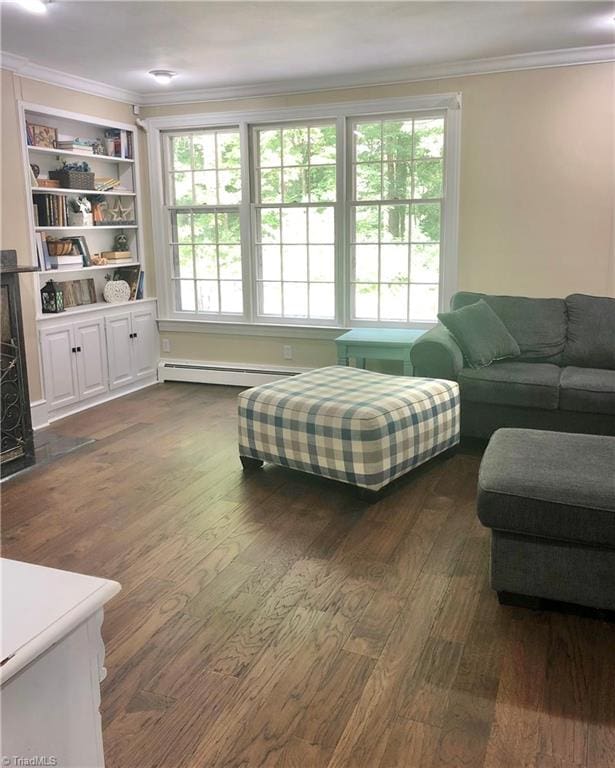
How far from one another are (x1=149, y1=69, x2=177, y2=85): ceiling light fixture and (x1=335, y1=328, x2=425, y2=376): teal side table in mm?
2276

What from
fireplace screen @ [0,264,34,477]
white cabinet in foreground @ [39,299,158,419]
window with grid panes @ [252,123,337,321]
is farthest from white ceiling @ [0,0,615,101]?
white cabinet in foreground @ [39,299,158,419]

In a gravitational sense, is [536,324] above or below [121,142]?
below

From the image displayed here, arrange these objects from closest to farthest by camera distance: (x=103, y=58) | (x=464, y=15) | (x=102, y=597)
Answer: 1. (x=102, y=597)
2. (x=464, y=15)
3. (x=103, y=58)

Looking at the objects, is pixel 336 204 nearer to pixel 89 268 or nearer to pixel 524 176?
pixel 524 176

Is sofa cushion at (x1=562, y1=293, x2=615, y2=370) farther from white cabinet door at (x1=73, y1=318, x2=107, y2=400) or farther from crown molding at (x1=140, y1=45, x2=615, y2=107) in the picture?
white cabinet door at (x1=73, y1=318, x2=107, y2=400)

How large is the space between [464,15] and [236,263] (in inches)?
109

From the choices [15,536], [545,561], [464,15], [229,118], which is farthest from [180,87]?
[545,561]

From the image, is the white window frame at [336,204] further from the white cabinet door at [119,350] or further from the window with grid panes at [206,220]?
the white cabinet door at [119,350]

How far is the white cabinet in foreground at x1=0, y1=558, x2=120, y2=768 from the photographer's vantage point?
0.79 metres

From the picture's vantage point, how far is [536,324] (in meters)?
4.38

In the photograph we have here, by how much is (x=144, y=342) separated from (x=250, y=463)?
98.7 inches

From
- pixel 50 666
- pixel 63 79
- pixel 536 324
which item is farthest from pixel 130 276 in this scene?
pixel 50 666

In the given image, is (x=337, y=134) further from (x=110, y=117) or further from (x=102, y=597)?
(x=102, y=597)

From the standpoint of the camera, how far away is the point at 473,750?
5.78 feet
